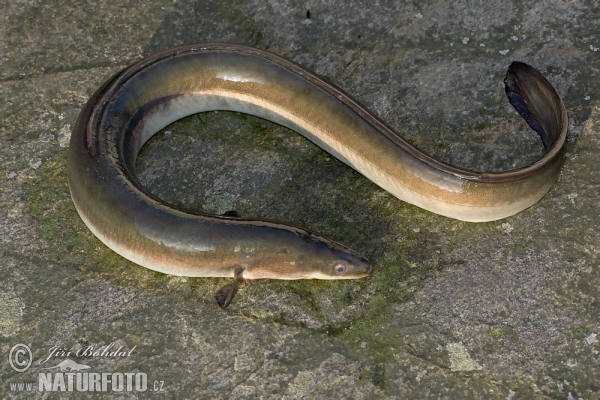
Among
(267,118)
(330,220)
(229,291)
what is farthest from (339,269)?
(267,118)

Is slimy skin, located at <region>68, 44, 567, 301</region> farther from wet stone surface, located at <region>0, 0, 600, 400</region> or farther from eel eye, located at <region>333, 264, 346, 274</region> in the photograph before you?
wet stone surface, located at <region>0, 0, 600, 400</region>

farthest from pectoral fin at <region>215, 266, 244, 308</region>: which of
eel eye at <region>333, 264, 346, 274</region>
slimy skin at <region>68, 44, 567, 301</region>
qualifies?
eel eye at <region>333, 264, 346, 274</region>

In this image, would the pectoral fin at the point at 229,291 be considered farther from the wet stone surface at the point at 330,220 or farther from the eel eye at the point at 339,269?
the eel eye at the point at 339,269

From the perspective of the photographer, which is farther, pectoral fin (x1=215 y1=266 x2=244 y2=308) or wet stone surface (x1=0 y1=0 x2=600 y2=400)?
pectoral fin (x1=215 y1=266 x2=244 y2=308)

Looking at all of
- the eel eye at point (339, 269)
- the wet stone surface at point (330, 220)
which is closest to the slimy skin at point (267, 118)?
the eel eye at point (339, 269)

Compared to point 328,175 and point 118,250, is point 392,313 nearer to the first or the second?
point 328,175

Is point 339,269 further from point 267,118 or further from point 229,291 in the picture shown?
point 267,118
